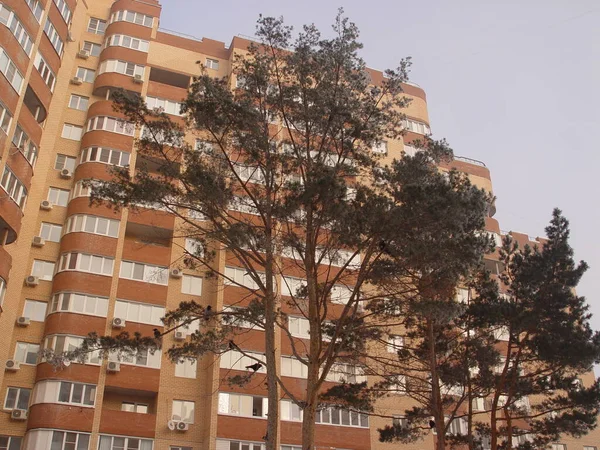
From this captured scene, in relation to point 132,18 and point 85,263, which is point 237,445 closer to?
point 85,263

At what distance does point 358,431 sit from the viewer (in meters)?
29.6

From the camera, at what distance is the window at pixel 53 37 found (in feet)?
91.5

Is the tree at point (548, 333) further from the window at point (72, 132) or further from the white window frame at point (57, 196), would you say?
the window at point (72, 132)

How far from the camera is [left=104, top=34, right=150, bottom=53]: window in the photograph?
3691 cm

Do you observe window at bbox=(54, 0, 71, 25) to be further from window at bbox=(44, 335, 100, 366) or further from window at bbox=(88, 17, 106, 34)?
window at bbox=(44, 335, 100, 366)

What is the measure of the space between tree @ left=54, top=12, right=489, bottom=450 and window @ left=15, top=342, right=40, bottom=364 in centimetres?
1141

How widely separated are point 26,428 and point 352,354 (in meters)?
13.3

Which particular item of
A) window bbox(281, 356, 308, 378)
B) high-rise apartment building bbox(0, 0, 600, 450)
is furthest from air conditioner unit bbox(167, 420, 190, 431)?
window bbox(281, 356, 308, 378)

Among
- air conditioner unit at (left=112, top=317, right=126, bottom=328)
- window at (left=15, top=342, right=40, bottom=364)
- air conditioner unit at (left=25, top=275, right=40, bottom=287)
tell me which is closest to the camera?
window at (left=15, top=342, right=40, bottom=364)

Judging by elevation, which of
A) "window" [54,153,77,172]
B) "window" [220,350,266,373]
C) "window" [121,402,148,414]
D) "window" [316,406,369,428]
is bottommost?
"window" [316,406,369,428]

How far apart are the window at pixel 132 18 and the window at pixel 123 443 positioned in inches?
889

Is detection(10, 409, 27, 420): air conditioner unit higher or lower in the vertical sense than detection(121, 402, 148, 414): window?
lower

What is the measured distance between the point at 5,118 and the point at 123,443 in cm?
1265

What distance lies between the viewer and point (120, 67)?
35969 mm
